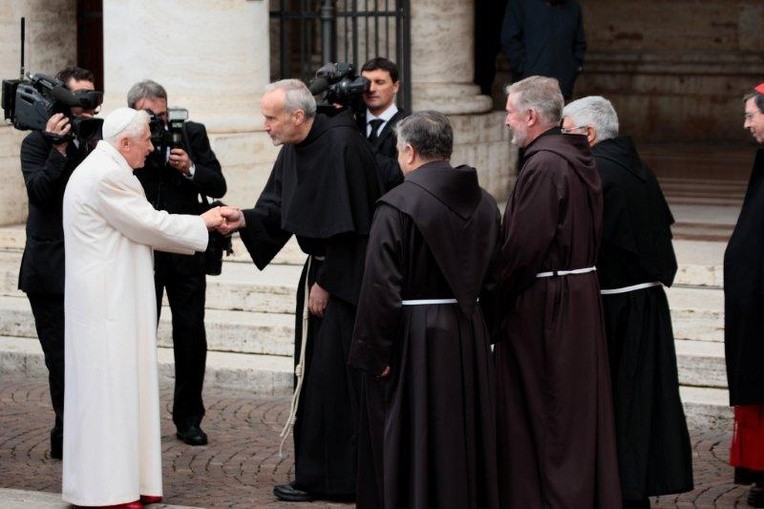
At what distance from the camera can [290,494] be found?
7434 mm

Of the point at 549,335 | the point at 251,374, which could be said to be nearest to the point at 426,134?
the point at 549,335

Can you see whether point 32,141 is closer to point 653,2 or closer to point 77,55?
point 77,55

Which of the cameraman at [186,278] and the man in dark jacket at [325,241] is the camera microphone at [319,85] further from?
the cameraman at [186,278]

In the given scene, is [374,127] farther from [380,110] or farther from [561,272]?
[561,272]

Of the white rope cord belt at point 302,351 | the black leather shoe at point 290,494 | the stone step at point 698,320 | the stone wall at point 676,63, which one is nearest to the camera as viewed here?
the black leather shoe at point 290,494

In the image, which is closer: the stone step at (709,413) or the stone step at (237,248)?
the stone step at (709,413)

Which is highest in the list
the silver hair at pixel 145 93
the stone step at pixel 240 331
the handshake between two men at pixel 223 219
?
the silver hair at pixel 145 93

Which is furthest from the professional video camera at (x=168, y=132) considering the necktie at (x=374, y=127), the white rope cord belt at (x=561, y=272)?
the white rope cord belt at (x=561, y=272)

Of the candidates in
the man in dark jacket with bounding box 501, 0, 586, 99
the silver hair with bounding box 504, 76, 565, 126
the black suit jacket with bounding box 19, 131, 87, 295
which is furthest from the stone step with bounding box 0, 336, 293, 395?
the man in dark jacket with bounding box 501, 0, 586, 99

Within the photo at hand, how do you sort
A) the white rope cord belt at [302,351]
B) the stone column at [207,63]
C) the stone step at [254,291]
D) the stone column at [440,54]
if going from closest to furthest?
the white rope cord belt at [302,351] → the stone step at [254,291] → the stone column at [207,63] → the stone column at [440,54]

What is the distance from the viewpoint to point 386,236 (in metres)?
6.31

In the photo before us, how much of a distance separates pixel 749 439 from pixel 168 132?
3101mm

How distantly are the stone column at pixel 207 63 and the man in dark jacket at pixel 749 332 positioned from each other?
5.27 m

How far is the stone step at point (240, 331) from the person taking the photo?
33.1 ft
